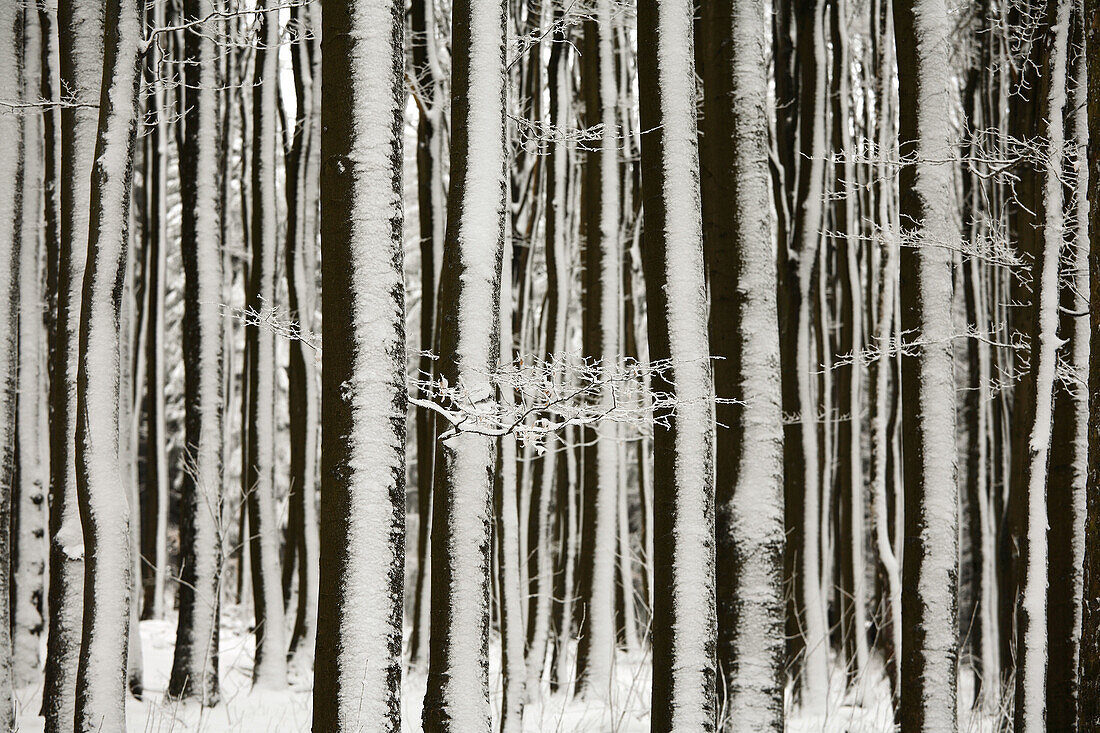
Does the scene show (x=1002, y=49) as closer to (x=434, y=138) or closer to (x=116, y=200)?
(x=434, y=138)

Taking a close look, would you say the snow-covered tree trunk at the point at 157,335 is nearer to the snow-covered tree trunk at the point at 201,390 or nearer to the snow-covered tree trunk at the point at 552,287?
the snow-covered tree trunk at the point at 201,390

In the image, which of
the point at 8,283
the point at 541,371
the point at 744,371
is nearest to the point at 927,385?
the point at 744,371

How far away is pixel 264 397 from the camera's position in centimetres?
1087

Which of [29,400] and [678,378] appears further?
[29,400]

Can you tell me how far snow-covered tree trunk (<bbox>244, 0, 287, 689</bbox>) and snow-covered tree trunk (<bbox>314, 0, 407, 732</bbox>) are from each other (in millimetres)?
4716

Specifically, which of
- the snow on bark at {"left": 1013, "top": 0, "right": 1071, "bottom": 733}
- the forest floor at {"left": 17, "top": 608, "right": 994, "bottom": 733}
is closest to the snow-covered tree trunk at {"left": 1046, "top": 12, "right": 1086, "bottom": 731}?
the snow on bark at {"left": 1013, "top": 0, "right": 1071, "bottom": 733}

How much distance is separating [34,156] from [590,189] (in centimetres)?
552

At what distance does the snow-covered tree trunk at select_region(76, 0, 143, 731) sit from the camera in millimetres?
6469

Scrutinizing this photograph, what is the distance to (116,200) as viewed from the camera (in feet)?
22.4

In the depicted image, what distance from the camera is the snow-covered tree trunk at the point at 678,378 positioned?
249 inches

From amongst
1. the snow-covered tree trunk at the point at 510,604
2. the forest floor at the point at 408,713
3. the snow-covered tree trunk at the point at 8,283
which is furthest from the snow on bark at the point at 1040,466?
the snow-covered tree trunk at the point at 8,283

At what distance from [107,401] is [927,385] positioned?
20.2 ft

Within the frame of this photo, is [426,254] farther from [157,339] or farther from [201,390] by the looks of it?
[157,339]

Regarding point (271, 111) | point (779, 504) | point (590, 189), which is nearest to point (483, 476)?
point (779, 504)
